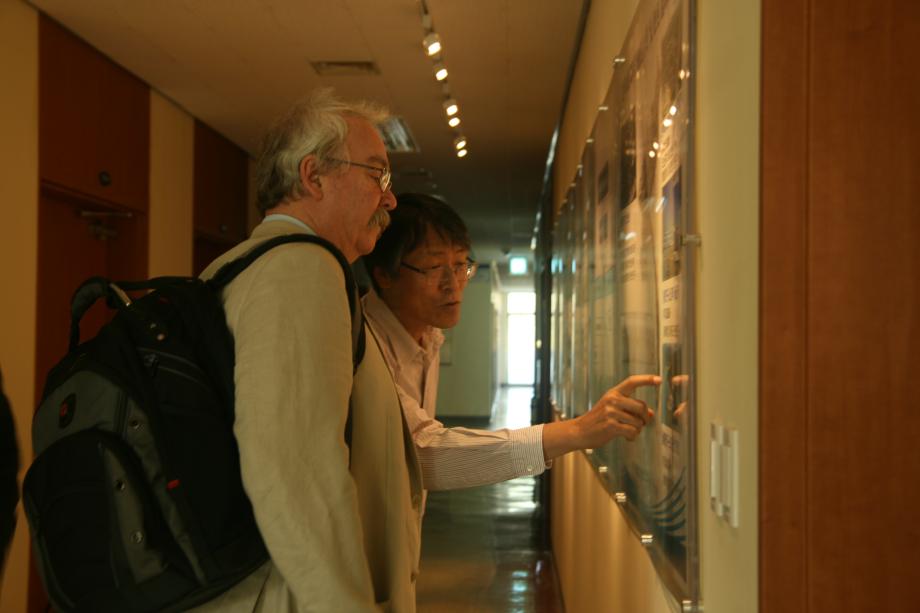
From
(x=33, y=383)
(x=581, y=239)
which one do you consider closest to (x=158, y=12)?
(x=33, y=383)

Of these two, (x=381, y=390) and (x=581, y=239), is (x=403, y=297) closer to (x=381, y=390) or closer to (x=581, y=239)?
(x=381, y=390)

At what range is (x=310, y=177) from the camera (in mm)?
1656

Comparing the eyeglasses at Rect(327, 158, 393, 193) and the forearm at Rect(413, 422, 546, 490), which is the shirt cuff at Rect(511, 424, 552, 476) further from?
the eyeglasses at Rect(327, 158, 393, 193)

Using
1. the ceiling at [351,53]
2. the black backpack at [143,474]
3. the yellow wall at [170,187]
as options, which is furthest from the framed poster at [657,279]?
the yellow wall at [170,187]

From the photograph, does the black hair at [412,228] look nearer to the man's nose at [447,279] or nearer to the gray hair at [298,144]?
the man's nose at [447,279]

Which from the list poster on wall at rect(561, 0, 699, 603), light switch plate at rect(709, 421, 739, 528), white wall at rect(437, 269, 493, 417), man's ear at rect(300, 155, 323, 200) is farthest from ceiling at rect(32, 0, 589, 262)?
white wall at rect(437, 269, 493, 417)

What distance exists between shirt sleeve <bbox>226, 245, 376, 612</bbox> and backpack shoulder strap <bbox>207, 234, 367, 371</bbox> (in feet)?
0.15

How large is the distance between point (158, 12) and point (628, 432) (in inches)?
160

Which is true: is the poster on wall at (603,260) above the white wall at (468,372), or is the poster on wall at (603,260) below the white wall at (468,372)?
above

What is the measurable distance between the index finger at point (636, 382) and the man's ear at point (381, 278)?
0.74 m

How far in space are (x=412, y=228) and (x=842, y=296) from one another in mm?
1472

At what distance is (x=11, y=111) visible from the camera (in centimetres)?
470

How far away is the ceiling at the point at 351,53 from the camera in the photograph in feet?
16.0

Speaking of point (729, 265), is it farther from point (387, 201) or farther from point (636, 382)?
point (387, 201)
